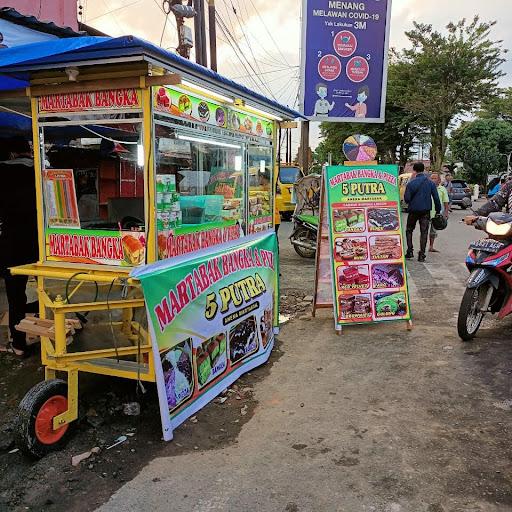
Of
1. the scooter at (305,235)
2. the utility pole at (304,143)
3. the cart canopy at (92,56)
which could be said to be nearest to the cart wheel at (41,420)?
the cart canopy at (92,56)

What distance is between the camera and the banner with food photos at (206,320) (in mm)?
3258

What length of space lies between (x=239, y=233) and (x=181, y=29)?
29.2ft

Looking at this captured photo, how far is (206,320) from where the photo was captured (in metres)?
3.79

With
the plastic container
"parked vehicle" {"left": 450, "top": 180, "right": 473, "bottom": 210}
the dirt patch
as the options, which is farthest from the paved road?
"parked vehicle" {"left": 450, "top": 180, "right": 473, "bottom": 210}

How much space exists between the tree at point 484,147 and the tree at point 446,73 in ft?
32.2

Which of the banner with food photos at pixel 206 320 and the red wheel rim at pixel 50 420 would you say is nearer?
the red wheel rim at pixel 50 420

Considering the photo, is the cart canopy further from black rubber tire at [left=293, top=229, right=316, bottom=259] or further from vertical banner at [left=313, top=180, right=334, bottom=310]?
black rubber tire at [left=293, top=229, right=316, bottom=259]

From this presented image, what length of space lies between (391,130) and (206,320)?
3414 cm

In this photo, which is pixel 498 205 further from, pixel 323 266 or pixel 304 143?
pixel 304 143

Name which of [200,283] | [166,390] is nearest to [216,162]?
[200,283]

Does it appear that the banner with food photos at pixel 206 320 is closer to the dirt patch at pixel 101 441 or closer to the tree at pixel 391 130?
the dirt patch at pixel 101 441

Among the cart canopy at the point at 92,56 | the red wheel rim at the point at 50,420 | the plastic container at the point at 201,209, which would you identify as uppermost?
the cart canopy at the point at 92,56

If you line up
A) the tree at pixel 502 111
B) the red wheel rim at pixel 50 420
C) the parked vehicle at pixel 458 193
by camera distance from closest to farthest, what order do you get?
the red wheel rim at pixel 50 420, the parked vehicle at pixel 458 193, the tree at pixel 502 111

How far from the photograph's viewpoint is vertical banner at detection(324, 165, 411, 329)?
550cm
